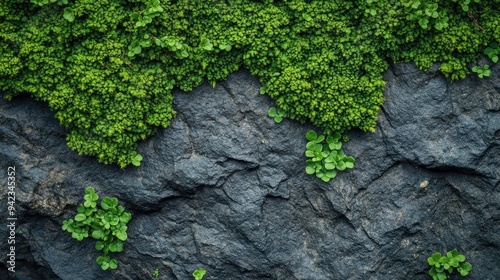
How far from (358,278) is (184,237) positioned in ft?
4.39

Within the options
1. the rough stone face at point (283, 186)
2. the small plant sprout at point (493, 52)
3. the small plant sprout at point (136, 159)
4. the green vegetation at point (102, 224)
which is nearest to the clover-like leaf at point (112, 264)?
the green vegetation at point (102, 224)

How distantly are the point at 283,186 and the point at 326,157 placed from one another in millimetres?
384

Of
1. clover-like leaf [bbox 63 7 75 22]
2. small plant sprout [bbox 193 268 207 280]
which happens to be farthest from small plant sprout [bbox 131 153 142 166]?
clover-like leaf [bbox 63 7 75 22]

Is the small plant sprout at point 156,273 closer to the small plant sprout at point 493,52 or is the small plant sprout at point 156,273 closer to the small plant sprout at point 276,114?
the small plant sprout at point 276,114

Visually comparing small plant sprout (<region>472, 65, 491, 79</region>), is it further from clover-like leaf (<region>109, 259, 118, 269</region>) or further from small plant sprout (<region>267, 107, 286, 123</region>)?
clover-like leaf (<region>109, 259, 118, 269</region>)

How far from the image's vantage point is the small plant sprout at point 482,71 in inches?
154

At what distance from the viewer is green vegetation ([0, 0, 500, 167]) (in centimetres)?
388

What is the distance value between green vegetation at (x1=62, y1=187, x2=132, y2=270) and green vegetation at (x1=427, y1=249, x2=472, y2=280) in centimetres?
230

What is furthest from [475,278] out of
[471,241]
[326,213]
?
[326,213]

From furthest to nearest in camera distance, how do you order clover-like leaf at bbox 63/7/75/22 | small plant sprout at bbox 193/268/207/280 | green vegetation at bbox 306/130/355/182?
1. small plant sprout at bbox 193/268/207/280
2. green vegetation at bbox 306/130/355/182
3. clover-like leaf at bbox 63/7/75/22

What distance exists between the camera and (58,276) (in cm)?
414

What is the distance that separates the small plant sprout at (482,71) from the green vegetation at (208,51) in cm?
7

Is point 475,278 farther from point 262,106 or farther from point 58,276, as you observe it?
point 58,276

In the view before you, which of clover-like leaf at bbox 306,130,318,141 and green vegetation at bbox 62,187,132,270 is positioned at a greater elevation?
clover-like leaf at bbox 306,130,318,141
